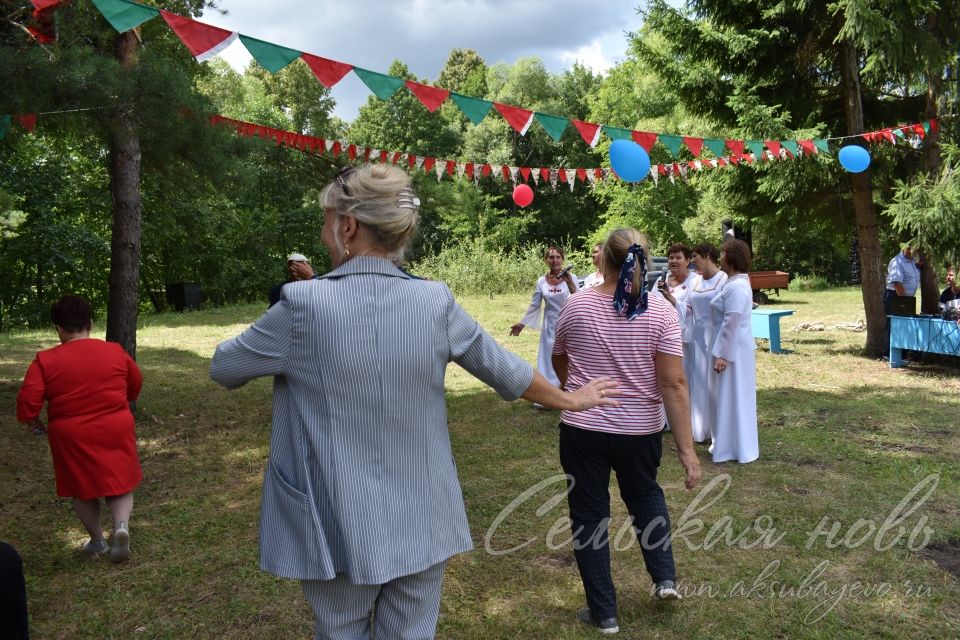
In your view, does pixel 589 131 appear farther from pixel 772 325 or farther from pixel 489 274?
pixel 489 274

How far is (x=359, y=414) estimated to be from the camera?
1895mm

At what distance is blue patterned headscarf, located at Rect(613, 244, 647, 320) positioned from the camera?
3363 mm

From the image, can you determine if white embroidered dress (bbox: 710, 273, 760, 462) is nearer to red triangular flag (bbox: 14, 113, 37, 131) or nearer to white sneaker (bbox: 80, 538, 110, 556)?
white sneaker (bbox: 80, 538, 110, 556)

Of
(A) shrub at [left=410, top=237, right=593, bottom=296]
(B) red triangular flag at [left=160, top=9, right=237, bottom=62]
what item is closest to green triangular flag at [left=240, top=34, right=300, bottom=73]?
(B) red triangular flag at [left=160, top=9, right=237, bottom=62]

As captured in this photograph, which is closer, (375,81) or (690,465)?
(690,465)

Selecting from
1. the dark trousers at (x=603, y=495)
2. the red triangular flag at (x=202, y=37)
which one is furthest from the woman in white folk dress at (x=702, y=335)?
the red triangular flag at (x=202, y=37)

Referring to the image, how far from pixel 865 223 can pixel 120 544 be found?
35.6ft

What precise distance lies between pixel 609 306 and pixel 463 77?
5376 centimetres

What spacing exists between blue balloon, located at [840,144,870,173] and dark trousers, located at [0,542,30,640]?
401 inches

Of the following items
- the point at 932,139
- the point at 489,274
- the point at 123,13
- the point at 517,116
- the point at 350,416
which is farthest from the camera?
the point at 489,274

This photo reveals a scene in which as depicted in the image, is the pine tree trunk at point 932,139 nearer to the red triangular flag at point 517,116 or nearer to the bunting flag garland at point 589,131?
the bunting flag garland at point 589,131

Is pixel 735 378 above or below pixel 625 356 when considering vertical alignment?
below

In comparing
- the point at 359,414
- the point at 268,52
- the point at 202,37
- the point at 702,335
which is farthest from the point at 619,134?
the point at 359,414

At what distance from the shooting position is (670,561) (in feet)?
12.0
